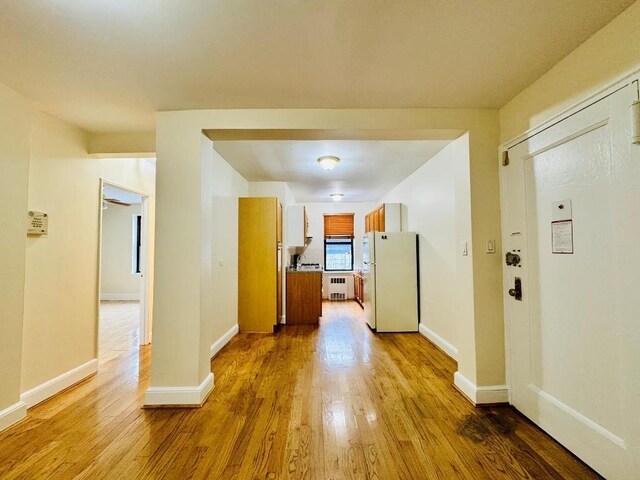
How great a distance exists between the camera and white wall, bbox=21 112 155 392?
95.5 inches

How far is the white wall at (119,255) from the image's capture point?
24.9 feet

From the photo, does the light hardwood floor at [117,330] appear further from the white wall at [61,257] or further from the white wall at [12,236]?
the white wall at [12,236]

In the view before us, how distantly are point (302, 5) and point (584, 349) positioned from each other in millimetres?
2387

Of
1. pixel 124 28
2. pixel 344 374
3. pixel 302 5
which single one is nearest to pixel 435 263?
pixel 344 374

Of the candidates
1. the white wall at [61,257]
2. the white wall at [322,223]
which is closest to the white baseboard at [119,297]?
the white wall at [322,223]

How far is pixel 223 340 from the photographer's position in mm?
3779

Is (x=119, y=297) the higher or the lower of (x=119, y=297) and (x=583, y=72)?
the lower

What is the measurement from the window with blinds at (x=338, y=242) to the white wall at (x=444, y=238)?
8.91 ft

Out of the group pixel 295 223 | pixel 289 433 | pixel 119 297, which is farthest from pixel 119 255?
pixel 289 433

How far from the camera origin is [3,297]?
2051 mm

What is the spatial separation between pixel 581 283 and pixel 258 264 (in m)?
3.73

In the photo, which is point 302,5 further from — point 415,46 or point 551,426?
point 551,426

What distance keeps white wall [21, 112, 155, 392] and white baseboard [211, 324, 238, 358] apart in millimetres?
1180

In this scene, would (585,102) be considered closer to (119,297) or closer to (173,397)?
(173,397)
